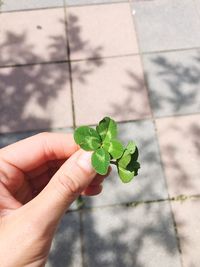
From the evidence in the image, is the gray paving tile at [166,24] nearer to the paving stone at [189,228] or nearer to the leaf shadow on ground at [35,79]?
the leaf shadow on ground at [35,79]

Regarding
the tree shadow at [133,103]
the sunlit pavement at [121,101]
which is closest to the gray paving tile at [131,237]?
the sunlit pavement at [121,101]

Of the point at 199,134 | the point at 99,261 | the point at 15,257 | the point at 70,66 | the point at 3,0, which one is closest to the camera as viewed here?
the point at 15,257

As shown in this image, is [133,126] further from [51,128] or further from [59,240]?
[59,240]

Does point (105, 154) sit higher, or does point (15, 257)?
point (105, 154)

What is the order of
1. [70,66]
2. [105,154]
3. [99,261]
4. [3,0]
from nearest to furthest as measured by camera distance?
[105,154] < [99,261] < [70,66] < [3,0]

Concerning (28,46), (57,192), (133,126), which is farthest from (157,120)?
(57,192)

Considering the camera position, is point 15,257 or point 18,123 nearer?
point 15,257

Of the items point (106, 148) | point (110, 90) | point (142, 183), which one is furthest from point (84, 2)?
point (106, 148)
